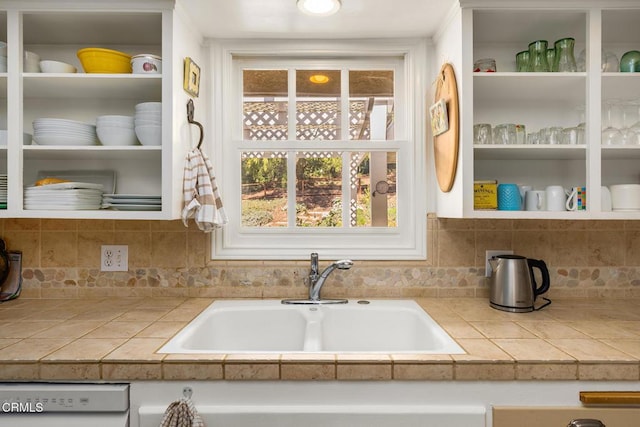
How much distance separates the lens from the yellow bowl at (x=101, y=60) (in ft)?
4.74

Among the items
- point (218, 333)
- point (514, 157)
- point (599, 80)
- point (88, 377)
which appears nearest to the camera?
point (88, 377)

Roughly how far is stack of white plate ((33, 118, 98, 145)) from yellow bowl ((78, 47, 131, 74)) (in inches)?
9.0

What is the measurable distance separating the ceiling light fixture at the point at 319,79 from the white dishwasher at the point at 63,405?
146 centimetres

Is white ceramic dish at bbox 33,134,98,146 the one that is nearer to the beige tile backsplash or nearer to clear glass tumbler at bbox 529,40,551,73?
the beige tile backsplash

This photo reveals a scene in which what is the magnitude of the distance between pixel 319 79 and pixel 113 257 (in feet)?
4.17

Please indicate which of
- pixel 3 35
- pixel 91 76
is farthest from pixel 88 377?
pixel 3 35

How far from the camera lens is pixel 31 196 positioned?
1421 millimetres

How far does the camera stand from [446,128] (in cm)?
147

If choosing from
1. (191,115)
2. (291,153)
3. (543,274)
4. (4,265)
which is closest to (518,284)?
(543,274)

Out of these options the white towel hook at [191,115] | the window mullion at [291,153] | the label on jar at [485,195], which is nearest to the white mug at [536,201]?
the label on jar at [485,195]

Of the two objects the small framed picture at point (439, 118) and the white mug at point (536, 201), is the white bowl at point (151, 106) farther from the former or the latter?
the white mug at point (536, 201)

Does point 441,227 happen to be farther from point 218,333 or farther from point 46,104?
point 46,104

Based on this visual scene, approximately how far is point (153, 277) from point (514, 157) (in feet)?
5.57

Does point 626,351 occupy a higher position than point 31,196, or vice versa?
point 31,196
